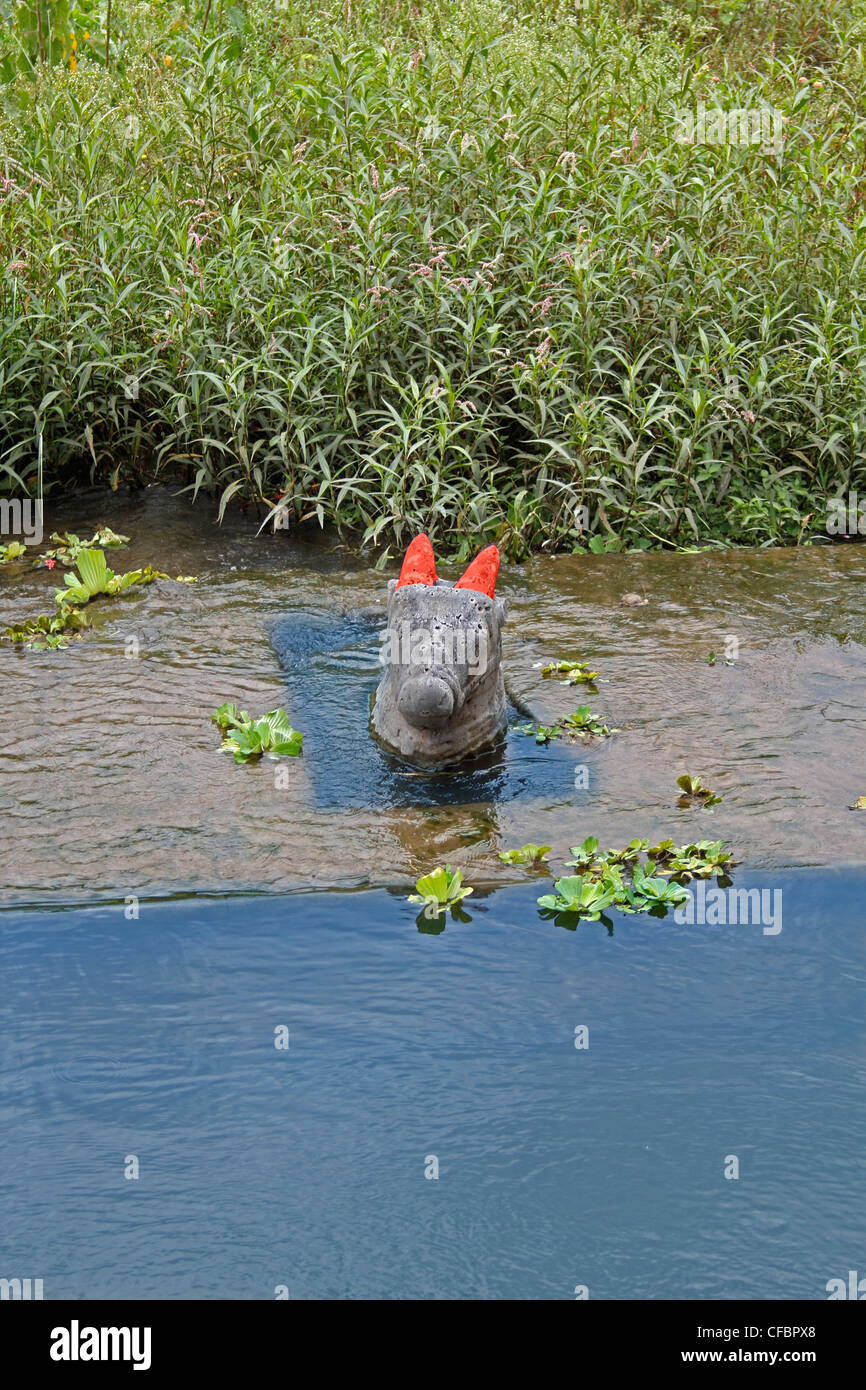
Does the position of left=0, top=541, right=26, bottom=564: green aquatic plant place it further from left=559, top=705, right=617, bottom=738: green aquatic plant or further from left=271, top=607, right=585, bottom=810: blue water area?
left=559, top=705, right=617, bottom=738: green aquatic plant

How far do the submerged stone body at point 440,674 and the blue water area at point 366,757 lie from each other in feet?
0.28

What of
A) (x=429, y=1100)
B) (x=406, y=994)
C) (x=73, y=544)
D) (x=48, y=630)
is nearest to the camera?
(x=429, y=1100)

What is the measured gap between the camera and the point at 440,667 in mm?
4984

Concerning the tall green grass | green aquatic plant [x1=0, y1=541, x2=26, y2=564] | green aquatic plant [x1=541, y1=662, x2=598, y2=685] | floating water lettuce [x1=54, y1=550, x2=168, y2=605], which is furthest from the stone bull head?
green aquatic plant [x1=0, y1=541, x2=26, y2=564]

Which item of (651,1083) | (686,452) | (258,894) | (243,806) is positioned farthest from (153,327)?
(651,1083)

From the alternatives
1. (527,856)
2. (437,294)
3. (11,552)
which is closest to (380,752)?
(527,856)

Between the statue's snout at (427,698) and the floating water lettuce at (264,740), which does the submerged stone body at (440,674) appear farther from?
the floating water lettuce at (264,740)

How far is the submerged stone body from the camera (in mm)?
4980

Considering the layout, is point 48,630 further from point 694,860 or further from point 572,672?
point 694,860

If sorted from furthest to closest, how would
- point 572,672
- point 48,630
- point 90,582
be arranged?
point 90,582 → point 48,630 → point 572,672

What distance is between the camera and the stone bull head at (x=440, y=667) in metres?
4.99

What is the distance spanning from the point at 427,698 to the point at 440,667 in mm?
138

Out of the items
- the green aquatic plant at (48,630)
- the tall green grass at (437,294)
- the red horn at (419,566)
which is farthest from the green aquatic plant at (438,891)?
the tall green grass at (437,294)

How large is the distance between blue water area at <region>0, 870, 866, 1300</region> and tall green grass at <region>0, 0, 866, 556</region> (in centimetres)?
337
